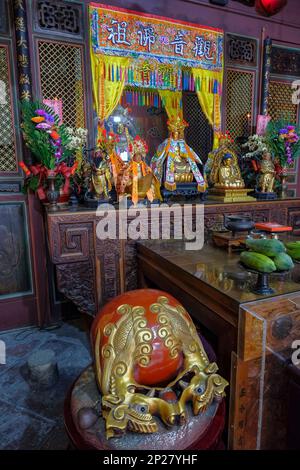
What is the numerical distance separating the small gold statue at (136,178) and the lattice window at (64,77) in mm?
590

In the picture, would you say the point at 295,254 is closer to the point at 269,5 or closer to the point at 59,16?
the point at 269,5

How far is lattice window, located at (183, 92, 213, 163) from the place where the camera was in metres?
3.40

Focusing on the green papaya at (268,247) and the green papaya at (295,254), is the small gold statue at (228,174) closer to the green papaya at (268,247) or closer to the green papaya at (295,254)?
the green papaya at (295,254)

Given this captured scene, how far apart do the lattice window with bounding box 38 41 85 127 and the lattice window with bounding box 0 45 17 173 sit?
276 mm

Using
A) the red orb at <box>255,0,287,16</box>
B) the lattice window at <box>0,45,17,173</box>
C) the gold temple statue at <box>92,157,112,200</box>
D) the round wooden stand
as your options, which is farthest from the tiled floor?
the red orb at <box>255,0,287,16</box>

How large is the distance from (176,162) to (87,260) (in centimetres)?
129

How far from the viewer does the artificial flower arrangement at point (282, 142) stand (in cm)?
323

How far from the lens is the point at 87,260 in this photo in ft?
7.50

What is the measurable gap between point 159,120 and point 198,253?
2166 mm

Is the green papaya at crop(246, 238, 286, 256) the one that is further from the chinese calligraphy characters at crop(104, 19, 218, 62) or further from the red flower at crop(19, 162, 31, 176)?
the chinese calligraphy characters at crop(104, 19, 218, 62)

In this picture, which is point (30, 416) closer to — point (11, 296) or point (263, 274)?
point (11, 296)

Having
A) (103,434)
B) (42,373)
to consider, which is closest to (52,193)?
(42,373)

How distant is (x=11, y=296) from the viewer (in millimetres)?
2764
